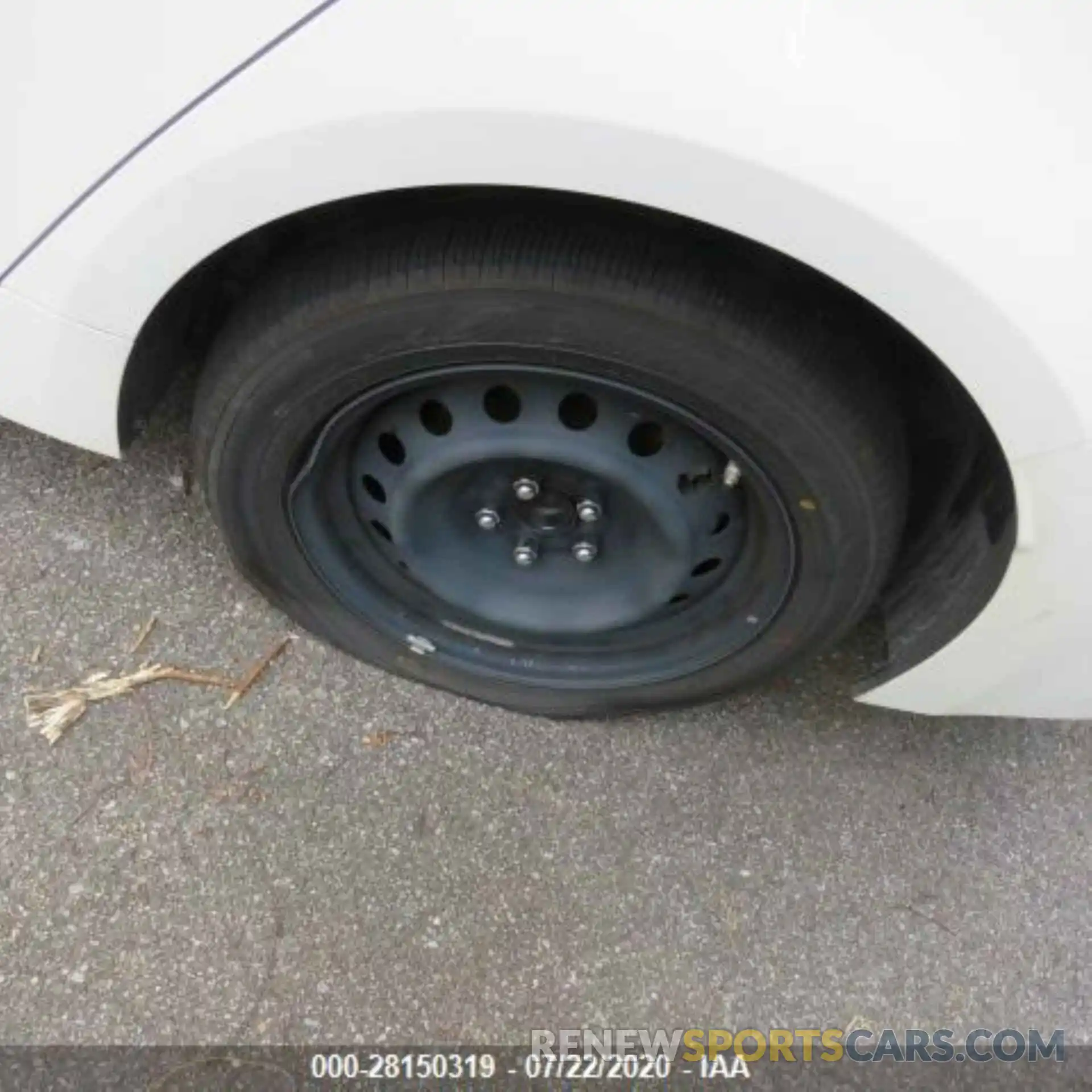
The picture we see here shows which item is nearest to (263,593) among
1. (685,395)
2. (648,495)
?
(648,495)

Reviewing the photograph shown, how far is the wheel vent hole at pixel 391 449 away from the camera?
5.61ft

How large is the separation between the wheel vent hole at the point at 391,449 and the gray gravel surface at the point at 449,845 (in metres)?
0.46

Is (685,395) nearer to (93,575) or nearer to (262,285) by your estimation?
(262,285)

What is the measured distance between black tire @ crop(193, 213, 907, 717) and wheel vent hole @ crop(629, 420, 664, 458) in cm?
13

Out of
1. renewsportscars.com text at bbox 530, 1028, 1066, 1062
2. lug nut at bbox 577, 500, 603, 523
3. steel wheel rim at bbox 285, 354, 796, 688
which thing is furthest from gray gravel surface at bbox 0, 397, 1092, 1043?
lug nut at bbox 577, 500, 603, 523

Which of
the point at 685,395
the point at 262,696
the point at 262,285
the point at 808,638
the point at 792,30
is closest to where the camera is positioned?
the point at 792,30

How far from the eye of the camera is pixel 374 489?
5.85ft

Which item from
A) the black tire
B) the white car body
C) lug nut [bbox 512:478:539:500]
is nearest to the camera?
the white car body

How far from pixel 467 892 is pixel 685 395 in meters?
0.87

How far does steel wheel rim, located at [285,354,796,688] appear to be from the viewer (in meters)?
1.58

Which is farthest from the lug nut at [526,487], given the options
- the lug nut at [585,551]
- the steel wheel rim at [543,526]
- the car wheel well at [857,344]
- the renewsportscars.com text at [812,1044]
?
the renewsportscars.com text at [812,1044]

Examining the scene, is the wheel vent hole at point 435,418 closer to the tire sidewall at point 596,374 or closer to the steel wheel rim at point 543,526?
the steel wheel rim at point 543,526

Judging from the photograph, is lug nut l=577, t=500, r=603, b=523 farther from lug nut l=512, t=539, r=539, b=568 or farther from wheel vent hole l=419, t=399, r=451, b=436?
wheel vent hole l=419, t=399, r=451, b=436

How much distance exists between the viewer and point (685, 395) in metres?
1.44
